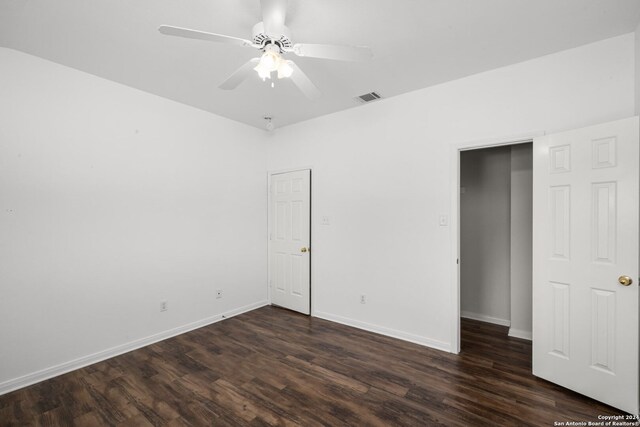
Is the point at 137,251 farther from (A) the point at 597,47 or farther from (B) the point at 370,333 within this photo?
(A) the point at 597,47

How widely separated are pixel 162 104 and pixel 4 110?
51.5 inches

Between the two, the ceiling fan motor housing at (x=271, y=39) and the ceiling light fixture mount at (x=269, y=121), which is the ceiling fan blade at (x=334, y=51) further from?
the ceiling light fixture mount at (x=269, y=121)

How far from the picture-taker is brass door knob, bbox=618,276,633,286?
76.0 inches

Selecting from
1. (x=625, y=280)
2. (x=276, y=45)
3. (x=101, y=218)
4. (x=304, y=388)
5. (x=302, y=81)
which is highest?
(x=276, y=45)

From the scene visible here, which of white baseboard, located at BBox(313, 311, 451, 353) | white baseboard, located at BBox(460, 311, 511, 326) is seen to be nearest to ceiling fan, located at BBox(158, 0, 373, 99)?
white baseboard, located at BBox(313, 311, 451, 353)

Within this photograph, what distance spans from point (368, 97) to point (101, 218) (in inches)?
122

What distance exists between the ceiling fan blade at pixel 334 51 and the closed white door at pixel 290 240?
232cm

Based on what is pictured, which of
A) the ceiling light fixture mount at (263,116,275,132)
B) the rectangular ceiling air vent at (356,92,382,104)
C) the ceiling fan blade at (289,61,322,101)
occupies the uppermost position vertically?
→ the rectangular ceiling air vent at (356,92,382,104)

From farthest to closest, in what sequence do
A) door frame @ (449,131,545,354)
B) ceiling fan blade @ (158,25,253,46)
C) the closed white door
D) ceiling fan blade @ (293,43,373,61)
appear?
the closed white door < door frame @ (449,131,545,354) < ceiling fan blade @ (293,43,373,61) < ceiling fan blade @ (158,25,253,46)

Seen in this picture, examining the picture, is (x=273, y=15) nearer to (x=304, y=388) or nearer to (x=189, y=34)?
(x=189, y=34)

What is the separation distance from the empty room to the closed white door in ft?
0.23

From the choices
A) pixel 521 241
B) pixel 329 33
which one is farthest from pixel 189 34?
pixel 521 241

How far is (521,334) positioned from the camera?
Answer: 3.24m

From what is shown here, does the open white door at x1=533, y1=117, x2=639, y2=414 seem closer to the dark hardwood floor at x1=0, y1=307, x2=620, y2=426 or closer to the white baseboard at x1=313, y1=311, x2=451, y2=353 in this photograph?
the dark hardwood floor at x1=0, y1=307, x2=620, y2=426
